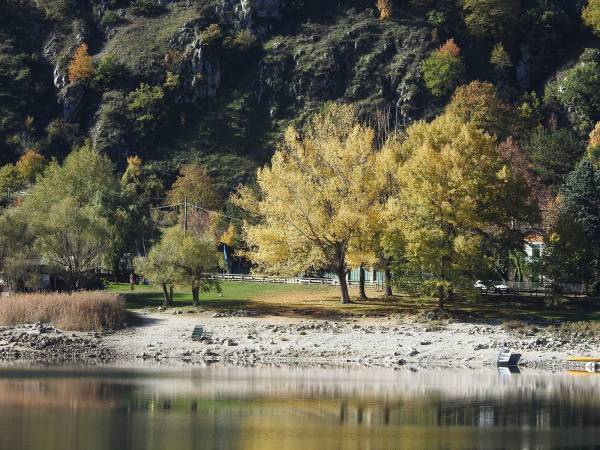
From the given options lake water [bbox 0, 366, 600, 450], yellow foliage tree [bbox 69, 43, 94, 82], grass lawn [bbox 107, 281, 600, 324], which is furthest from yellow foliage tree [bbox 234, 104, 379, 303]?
yellow foliage tree [bbox 69, 43, 94, 82]

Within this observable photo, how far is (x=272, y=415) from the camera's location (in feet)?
142

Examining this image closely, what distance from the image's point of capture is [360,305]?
7275cm

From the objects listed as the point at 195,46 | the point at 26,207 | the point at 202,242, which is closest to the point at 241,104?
the point at 195,46

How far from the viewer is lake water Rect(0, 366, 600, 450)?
1507 inches

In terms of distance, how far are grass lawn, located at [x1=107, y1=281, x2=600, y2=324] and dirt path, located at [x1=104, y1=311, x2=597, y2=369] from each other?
2744 millimetres

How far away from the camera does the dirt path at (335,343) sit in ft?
198

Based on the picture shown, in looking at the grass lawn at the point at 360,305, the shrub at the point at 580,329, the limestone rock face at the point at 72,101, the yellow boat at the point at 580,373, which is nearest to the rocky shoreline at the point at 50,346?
the grass lawn at the point at 360,305

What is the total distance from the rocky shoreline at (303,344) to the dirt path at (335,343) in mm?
52

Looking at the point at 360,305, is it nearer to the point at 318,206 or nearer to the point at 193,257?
the point at 318,206

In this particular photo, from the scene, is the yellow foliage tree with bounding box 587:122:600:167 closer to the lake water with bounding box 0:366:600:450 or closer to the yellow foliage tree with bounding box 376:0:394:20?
the yellow foliage tree with bounding box 376:0:394:20

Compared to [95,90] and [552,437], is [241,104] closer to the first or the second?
[95,90]

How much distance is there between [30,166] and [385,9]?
50712 millimetres

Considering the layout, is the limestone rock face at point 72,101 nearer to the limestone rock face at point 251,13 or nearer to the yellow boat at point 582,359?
the limestone rock face at point 251,13

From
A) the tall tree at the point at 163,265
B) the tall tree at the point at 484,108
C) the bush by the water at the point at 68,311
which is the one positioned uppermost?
the tall tree at the point at 484,108
